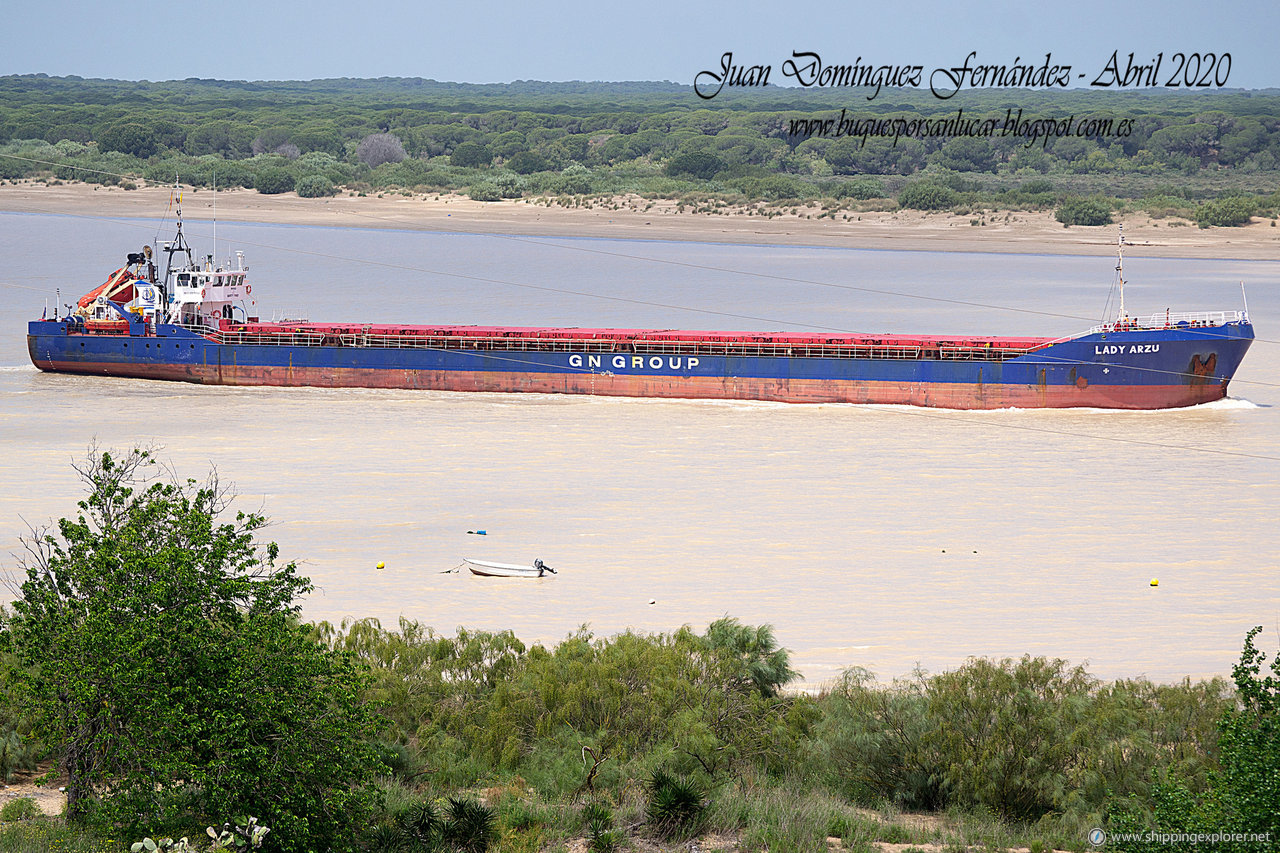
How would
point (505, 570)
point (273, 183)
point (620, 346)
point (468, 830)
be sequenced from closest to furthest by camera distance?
1. point (468, 830)
2. point (505, 570)
3. point (620, 346)
4. point (273, 183)

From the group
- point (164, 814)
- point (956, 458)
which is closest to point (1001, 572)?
point (956, 458)

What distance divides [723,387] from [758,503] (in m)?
10.8

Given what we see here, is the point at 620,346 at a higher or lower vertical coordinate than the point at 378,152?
lower

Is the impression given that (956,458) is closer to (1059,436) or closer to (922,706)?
(1059,436)

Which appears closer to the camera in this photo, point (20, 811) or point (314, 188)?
point (20, 811)

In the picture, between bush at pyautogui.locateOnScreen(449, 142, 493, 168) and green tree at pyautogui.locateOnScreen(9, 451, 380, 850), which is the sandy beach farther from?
green tree at pyautogui.locateOnScreen(9, 451, 380, 850)

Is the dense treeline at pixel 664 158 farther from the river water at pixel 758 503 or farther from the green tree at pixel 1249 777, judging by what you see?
the green tree at pixel 1249 777

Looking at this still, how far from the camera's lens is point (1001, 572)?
20.8m

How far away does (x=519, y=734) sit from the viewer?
43.7 feet

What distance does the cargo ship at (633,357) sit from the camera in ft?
111

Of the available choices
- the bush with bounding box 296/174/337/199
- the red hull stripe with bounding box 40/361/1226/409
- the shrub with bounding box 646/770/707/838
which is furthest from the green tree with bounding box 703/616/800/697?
the bush with bounding box 296/174/337/199

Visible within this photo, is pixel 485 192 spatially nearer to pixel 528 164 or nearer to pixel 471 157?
pixel 528 164

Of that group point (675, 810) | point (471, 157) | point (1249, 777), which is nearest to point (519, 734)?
point (675, 810)

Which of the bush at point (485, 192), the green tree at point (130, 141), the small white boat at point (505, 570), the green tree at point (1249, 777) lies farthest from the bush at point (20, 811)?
the green tree at point (130, 141)
